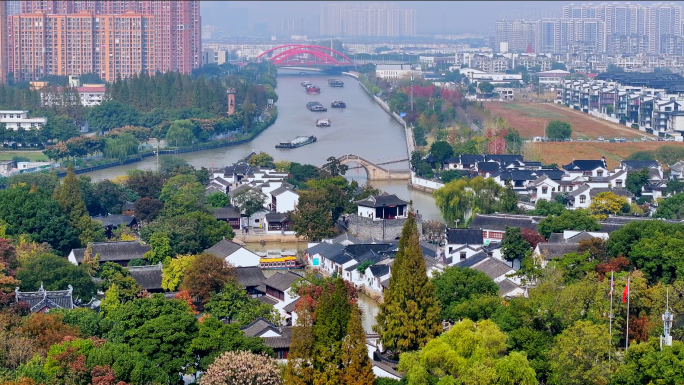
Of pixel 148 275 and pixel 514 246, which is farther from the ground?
pixel 514 246

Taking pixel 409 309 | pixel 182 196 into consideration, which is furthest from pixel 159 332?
pixel 182 196

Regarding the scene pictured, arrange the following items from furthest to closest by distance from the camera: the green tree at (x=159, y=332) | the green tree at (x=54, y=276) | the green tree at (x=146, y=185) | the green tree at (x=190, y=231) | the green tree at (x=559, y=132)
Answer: the green tree at (x=559, y=132) → the green tree at (x=146, y=185) → the green tree at (x=190, y=231) → the green tree at (x=54, y=276) → the green tree at (x=159, y=332)

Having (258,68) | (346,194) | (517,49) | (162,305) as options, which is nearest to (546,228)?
(346,194)

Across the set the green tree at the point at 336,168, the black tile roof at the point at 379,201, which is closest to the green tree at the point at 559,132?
the green tree at the point at 336,168

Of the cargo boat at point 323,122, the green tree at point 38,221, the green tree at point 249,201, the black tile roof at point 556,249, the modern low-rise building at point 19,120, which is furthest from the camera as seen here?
the cargo boat at point 323,122

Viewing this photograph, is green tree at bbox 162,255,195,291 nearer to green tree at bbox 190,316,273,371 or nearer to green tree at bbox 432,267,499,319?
green tree at bbox 432,267,499,319

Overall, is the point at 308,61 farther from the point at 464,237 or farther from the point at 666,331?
the point at 666,331

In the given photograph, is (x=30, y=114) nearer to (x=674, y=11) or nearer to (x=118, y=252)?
(x=118, y=252)

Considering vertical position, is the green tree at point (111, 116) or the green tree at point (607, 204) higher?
the green tree at point (111, 116)

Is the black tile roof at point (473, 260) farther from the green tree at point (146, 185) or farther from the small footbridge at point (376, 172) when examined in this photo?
the small footbridge at point (376, 172)
